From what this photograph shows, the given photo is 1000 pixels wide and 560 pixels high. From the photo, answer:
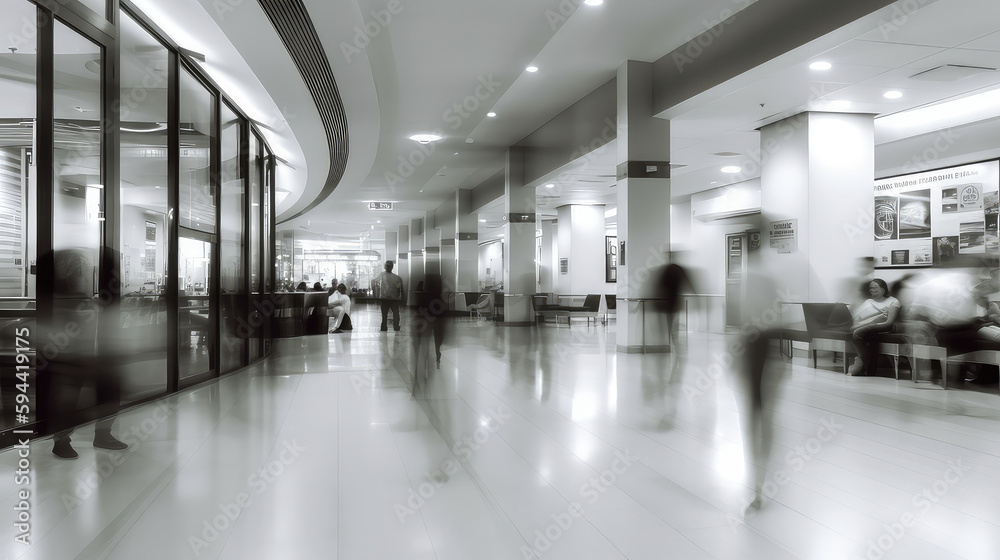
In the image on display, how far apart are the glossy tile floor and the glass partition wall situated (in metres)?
0.86

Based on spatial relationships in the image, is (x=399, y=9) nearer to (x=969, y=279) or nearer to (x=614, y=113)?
(x=614, y=113)

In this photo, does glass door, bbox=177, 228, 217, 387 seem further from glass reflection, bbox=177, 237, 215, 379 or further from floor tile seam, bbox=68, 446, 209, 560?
floor tile seam, bbox=68, 446, 209, 560

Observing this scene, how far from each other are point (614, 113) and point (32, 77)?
8.24 m

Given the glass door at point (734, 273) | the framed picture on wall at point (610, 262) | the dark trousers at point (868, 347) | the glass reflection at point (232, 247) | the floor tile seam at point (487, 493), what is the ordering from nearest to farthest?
the floor tile seam at point (487, 493) < the dark trousers at point (868, 347) < the glass reflection at point (232, 247) < the glass door at point (734, 273) < the framed picture on wall at point (610, 262)

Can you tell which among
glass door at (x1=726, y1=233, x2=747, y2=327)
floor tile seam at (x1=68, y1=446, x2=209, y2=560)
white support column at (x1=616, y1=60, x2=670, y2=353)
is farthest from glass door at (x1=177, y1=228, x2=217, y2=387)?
glass door at (x1=726, y1=233, x2=747, y2=327)

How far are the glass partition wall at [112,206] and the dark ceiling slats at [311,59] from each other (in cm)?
132

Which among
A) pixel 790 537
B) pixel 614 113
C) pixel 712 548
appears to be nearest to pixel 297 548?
pixel 712 548

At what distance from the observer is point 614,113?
34.7 feet

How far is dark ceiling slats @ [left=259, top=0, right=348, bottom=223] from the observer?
18.8 feet

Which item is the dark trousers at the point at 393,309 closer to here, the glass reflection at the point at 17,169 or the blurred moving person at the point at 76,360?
the blurred moving person at the point at 76,360

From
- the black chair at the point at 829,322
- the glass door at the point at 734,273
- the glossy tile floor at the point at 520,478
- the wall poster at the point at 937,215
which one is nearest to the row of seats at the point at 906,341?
the black chair at the point at 829,322

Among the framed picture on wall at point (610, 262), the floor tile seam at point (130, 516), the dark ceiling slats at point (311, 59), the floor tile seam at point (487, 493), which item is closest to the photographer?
the floor tile seam at point (130, 516)

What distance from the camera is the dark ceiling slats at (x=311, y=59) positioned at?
18.8 ft

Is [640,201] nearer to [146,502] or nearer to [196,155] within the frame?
[196,155]
